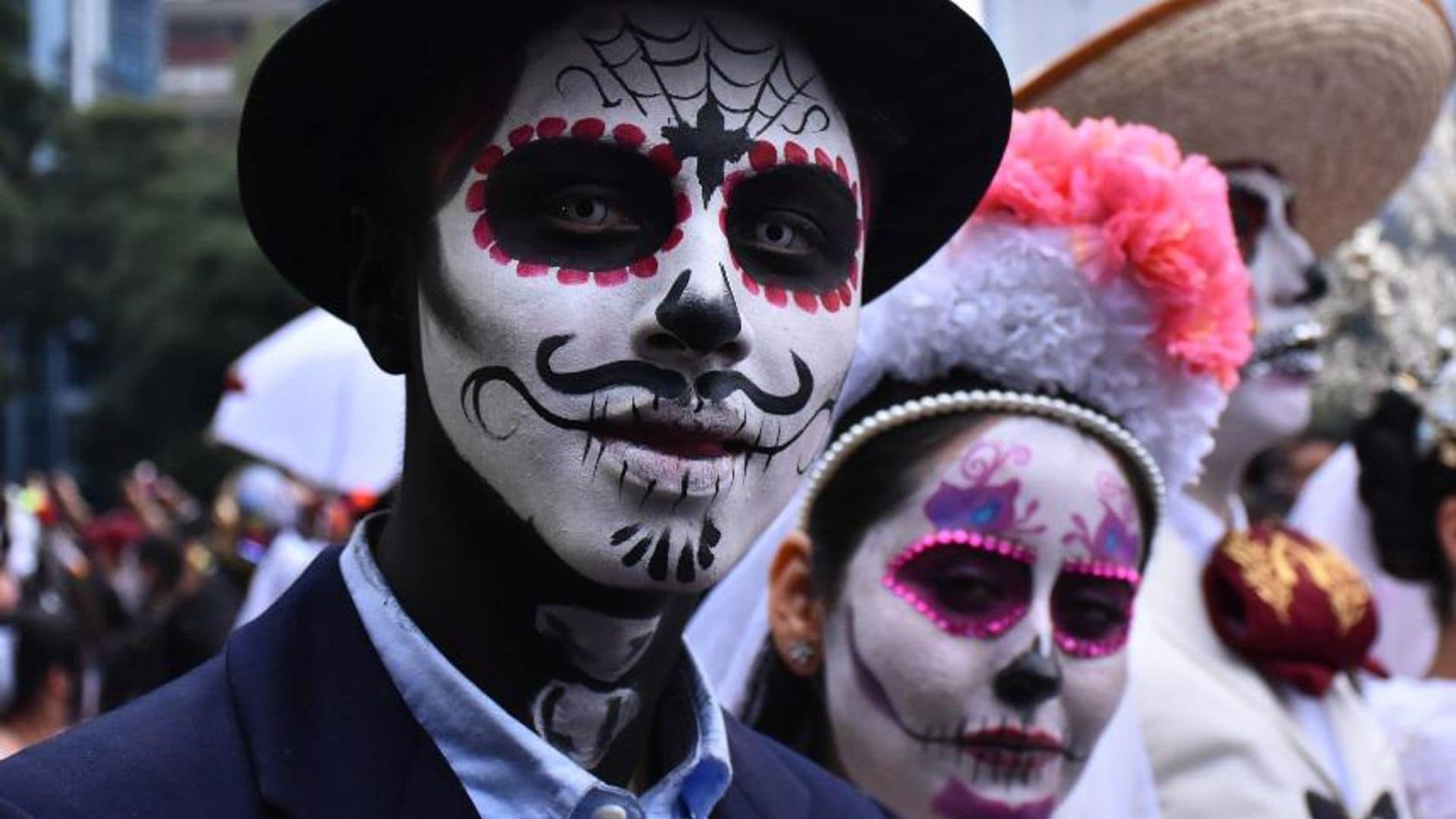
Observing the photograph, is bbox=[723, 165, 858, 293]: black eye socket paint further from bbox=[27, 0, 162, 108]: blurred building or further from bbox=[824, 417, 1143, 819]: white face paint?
bbox=[27, 0, 162, 108]: blurred building

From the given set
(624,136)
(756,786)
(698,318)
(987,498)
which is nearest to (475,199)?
(624,136)

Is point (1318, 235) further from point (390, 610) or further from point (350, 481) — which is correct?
point (390, 610)

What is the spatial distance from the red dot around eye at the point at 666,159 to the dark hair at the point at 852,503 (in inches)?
47.5

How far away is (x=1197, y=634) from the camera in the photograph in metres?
4.01

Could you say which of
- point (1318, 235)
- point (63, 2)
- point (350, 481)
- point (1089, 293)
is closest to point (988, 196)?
point (1089, 293)

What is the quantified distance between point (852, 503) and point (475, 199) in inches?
51.7

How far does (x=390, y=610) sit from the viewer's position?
213 cm

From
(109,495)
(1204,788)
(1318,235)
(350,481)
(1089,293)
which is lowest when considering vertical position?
(109,495)

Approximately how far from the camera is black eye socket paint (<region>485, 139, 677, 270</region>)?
2.09 meters

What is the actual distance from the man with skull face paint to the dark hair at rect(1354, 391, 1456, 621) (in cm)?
301

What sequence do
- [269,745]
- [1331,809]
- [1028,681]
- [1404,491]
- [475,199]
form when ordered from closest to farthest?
[269,745] < [475,199] < [1028,681] < [1331,809] < [1404,491]

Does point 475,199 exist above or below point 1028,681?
above

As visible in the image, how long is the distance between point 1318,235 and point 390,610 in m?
3.16

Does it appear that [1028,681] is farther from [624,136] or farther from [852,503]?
[624,136]
